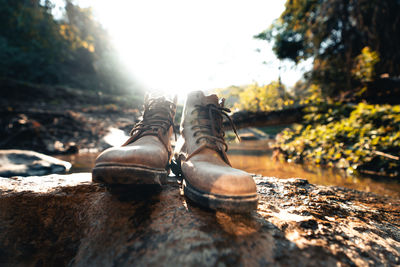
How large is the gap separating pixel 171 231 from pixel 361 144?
356cm

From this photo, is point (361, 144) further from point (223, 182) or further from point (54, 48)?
point (54, 48)

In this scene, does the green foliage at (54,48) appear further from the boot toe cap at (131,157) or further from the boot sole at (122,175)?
the boot sole at (122,175)

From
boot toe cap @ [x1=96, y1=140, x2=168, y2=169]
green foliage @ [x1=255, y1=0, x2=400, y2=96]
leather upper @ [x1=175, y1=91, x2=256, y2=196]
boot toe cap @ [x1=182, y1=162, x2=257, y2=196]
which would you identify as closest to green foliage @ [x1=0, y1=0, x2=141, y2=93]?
leather upper @ [x1=175, y1=91, x2=256, y2=196]

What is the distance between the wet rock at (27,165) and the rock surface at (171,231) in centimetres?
186

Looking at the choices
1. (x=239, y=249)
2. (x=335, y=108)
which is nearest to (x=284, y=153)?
(x=335, y=108)

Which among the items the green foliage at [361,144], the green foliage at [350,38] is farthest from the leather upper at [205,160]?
the green foliage at [350,38]

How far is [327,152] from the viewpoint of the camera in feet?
11.5

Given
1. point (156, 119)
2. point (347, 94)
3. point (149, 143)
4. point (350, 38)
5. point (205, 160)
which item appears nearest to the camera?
point (205, 160)

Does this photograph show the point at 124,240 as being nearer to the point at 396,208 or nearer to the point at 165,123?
the point at 165,123

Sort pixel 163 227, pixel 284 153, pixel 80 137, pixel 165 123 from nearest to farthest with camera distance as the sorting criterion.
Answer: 1. pixel 163 227
2. pixel 165 123
3. pixel 284 153
4. pixel 80 137

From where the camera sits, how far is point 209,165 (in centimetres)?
115

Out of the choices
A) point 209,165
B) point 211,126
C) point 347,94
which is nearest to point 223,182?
point 209,165

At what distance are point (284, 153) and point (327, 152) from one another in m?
0.96

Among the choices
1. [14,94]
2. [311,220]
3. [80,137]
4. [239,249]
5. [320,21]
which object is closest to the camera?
[239,249]
